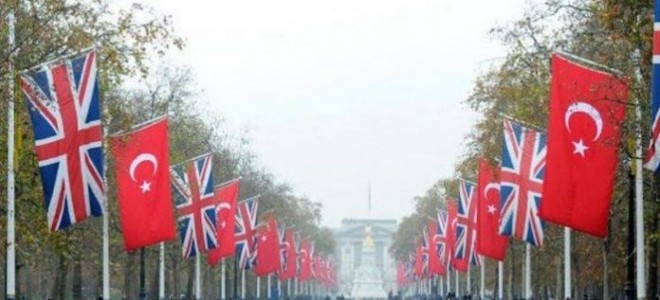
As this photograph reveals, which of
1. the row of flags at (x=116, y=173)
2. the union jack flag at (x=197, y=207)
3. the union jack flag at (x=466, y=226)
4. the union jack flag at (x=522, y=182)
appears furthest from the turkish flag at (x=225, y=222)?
the union jack flag at (x=522, y=182)

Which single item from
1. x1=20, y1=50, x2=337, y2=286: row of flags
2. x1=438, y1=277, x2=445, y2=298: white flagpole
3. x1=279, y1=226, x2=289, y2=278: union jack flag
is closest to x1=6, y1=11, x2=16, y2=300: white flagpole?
x1=20, y1=50, x2=337, y2=286: row of flags

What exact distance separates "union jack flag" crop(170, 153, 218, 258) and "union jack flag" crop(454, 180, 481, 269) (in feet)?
39.8

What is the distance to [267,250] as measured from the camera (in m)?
94.8

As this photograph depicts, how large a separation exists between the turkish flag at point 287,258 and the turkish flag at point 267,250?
1163cm

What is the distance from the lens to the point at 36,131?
1415 inches

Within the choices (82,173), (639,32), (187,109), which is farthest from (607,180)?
(187,109)

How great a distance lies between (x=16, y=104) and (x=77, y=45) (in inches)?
78.1

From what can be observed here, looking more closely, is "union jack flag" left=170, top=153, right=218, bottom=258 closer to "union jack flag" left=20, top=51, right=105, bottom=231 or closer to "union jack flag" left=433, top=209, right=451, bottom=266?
"union jack flag" left=20, top=51, right=105, bottom=231

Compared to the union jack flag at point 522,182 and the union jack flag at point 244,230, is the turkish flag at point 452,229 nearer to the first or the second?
the union jack flag at point 244,230

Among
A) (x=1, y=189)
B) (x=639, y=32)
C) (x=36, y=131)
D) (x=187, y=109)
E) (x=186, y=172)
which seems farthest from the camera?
(x=187, y=109)

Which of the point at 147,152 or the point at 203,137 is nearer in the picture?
the point at 147,152

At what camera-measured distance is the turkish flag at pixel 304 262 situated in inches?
5768

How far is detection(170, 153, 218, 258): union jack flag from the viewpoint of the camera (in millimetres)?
60656

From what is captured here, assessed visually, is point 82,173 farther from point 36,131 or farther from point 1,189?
point 1,189
